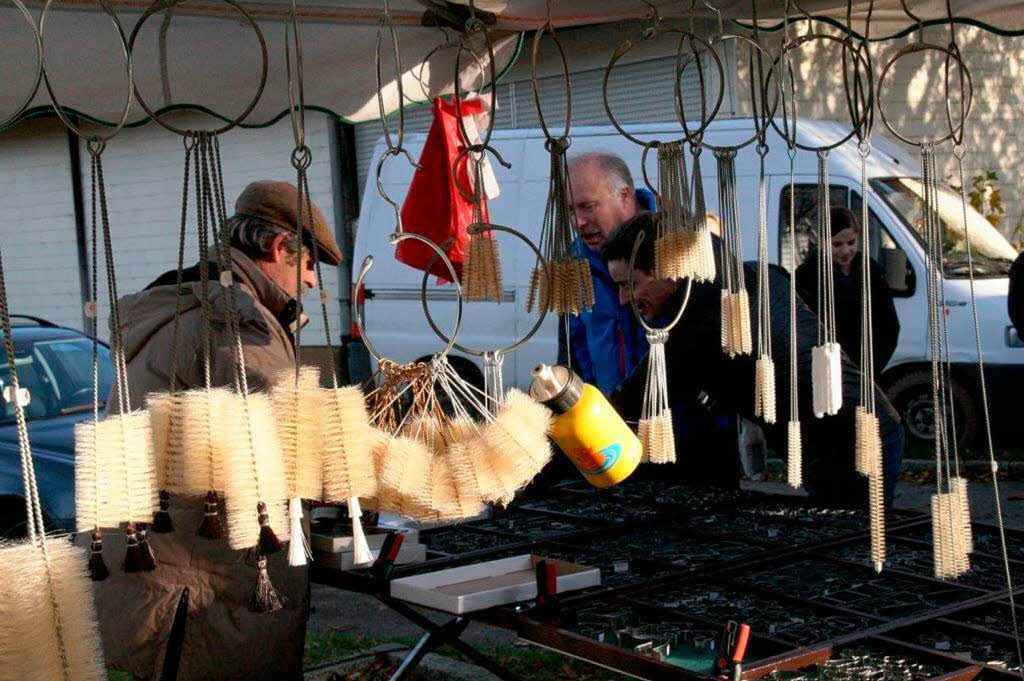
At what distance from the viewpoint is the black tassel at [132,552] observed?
69.1 inches

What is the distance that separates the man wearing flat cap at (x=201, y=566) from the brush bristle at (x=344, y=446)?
1.62ft

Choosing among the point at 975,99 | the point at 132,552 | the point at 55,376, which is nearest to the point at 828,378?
the point at 132,552

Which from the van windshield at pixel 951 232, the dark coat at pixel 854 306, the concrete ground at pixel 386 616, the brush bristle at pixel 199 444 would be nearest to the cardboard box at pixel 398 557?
the brush bristle at pixel 199 444

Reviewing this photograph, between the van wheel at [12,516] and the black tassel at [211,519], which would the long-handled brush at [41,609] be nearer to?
the black tassel at [211,519]

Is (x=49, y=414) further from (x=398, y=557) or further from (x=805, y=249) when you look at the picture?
(x=805, y=249)

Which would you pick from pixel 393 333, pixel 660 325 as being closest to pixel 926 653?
pixel 660 325

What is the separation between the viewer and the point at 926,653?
1.91 m

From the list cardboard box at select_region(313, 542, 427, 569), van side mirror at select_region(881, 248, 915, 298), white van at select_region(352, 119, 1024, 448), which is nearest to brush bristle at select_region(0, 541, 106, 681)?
cardboard box at select_region(313, 542, 427, 569)

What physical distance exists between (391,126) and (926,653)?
22.6 feet

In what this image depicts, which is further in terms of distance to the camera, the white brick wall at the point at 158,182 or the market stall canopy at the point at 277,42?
the white brick wall at the point at 158,182

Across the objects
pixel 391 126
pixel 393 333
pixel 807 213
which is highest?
pixel 391 126

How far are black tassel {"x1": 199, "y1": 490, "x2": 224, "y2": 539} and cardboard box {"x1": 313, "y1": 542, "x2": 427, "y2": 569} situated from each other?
0.86 metres

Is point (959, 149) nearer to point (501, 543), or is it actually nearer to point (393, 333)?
point (501, 543)

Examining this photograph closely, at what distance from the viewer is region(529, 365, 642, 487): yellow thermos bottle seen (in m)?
2.13
